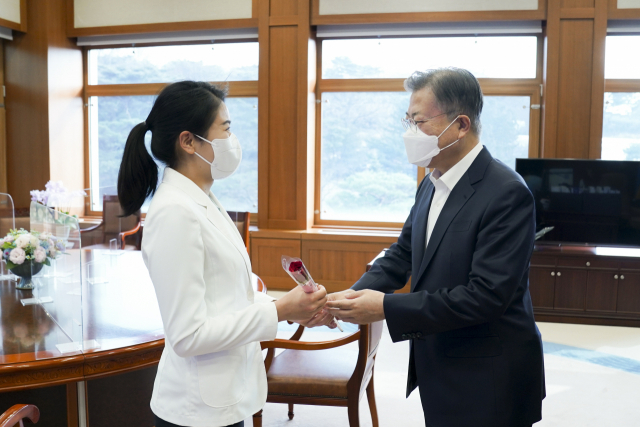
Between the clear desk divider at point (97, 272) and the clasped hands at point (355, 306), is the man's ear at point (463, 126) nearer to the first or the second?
the clasped hands at point (355, 306)

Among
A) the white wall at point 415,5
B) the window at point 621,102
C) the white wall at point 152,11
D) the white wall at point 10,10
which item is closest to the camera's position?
the white wall at point 415,5

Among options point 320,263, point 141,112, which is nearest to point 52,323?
point 320,263

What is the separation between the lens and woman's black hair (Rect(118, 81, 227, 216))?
4.66 ft

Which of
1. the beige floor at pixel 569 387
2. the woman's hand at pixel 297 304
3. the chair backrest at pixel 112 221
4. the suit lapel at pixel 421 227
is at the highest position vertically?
the suit lapel at pixel 421 227

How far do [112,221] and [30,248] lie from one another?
9.13ft

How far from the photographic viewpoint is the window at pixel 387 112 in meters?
5.87

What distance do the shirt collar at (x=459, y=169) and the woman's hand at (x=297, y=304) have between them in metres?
0.53

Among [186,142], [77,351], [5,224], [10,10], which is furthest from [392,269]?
[10,10]

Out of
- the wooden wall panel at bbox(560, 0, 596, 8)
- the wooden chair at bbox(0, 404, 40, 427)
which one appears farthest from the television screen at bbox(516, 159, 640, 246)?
the wooden chair at bbox(0, 404, 40, 427)

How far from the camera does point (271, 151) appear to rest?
6125mm

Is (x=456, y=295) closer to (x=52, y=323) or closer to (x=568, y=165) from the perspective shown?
(x=52, y=323)

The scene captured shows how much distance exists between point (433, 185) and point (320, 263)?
4140mm

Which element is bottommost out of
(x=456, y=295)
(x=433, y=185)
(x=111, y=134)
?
(x=456, y=295)

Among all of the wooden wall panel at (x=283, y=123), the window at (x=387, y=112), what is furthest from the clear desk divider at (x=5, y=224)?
the window at (x=387, y=112)
